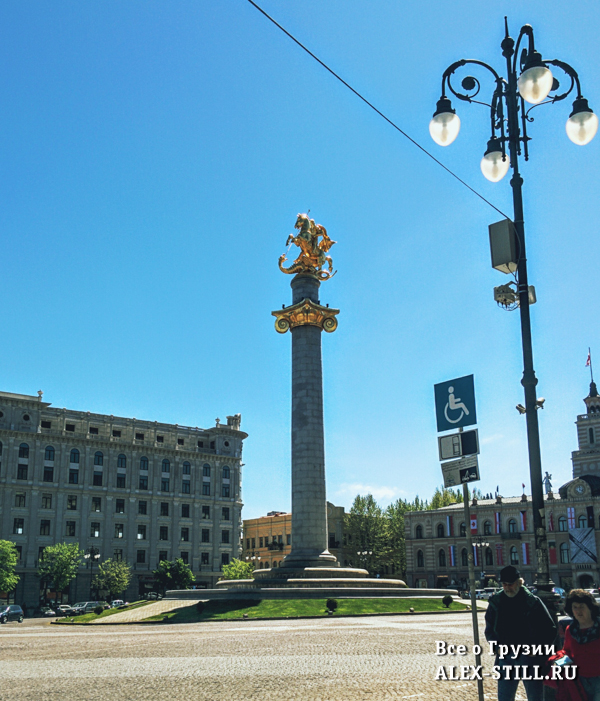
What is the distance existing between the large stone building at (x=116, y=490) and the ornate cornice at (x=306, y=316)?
4485cm

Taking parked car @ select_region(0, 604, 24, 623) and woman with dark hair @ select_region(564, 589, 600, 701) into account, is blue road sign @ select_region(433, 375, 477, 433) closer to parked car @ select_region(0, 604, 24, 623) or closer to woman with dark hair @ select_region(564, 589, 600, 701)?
woman with dark hair @ select_region(564, 589, 600, 701)

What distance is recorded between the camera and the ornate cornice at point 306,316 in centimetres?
5372

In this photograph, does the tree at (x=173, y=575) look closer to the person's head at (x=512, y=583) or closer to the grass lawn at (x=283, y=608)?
the grass lawn at (x=283, y=608)

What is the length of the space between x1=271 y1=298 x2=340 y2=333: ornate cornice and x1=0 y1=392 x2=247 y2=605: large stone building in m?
44.8

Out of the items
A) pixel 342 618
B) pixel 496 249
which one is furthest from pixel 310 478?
pixel 496 249

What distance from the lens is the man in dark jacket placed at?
29.3 ft

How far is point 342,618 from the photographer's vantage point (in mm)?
37000

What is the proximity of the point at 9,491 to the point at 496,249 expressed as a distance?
80.8 metres

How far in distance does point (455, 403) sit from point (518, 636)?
12.5 feet

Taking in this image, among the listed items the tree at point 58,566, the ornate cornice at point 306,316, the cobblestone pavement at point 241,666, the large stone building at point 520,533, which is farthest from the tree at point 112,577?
the cobblestone pavement at point 241,666

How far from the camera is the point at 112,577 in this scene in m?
82.8

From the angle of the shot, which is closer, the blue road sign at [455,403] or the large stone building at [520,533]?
the blue road sign at [455,403]

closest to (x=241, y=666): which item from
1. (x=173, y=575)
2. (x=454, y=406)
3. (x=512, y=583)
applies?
(x=454, y=406)

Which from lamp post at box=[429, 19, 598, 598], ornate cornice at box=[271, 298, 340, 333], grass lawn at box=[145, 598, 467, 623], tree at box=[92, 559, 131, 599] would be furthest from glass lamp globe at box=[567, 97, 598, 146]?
tree at box=[92, 559, 131, 599]
